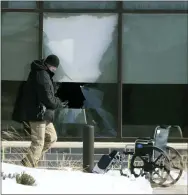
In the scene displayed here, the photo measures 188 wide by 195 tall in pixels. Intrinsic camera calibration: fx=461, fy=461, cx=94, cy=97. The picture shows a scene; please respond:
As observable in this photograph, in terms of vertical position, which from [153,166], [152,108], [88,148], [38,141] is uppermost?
[152,108]

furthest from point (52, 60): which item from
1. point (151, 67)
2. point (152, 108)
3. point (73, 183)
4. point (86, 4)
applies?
point (73, 183)

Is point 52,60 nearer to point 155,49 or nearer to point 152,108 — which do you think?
point 155,49

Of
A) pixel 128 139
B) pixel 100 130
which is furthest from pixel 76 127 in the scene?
pixel 128 139

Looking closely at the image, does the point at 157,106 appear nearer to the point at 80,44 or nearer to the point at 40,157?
the point at 80,44

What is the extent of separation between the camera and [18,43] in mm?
6762

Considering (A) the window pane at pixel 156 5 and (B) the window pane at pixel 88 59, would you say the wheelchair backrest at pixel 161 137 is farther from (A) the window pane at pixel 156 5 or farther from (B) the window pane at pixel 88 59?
(A) the window pane at pixel 156 5

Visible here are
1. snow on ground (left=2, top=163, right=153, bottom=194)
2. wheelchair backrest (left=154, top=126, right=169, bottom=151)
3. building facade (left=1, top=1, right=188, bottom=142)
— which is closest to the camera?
snow on ground (left=2, top=163, right=153, bottom=194)

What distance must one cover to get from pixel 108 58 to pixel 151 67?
66 centimetres

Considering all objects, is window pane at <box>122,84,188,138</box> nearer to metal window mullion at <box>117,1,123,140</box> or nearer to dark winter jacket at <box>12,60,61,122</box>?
metal window mullion at <box>117,1,123,140</box>

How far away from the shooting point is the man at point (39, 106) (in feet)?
18.9

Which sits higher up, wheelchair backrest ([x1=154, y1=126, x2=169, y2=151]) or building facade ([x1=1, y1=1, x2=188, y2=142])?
building facade ([x1=1, y1=1, x2=188, y2=142])

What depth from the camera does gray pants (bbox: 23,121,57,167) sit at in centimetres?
612

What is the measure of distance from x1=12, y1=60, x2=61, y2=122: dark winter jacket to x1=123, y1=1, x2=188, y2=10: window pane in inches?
64.6

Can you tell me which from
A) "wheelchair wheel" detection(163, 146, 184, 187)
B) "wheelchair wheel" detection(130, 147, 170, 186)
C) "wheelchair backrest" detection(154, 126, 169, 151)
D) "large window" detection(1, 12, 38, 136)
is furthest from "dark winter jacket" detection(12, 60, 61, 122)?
"wheelchair wheel" detection(163, 146, 184, 187)
